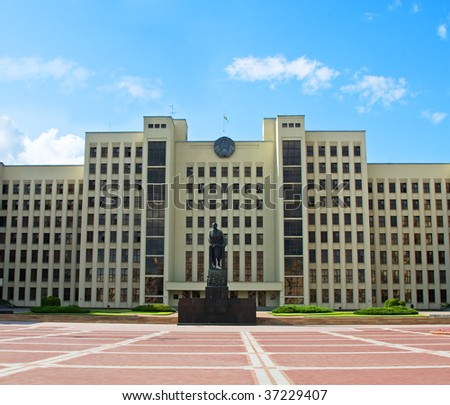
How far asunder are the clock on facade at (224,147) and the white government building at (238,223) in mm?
137

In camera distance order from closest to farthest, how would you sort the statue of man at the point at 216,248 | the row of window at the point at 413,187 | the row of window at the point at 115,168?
the statue of man at the point at 216,248 < the row of window at the point at 115,168 < the row of window at the point at 413,187

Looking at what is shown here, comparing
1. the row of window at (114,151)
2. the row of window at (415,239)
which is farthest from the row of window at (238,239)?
the row of window at (415,239)

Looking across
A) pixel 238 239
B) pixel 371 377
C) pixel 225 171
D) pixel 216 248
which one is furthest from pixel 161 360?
pixel 225 171

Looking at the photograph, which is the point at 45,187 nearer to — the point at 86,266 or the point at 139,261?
the point at 86,266

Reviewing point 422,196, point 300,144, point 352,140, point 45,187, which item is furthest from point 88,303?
point 422,196

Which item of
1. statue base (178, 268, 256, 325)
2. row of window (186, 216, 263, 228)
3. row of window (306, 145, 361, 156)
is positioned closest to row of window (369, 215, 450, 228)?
row of window (306, 145, 361, 156)

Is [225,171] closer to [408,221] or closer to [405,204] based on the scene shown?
[405,204]

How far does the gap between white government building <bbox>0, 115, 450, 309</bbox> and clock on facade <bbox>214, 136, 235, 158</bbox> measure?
0.45 ft

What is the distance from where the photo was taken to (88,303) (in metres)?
66.8

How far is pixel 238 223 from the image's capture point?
225 ft

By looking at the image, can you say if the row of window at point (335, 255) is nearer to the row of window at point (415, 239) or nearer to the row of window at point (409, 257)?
the row of window at point (409, 257)

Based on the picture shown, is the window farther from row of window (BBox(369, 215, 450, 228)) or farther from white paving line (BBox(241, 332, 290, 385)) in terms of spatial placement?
white paving line (BBox(241, 332, 290, 385))

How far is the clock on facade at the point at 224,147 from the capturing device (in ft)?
230
